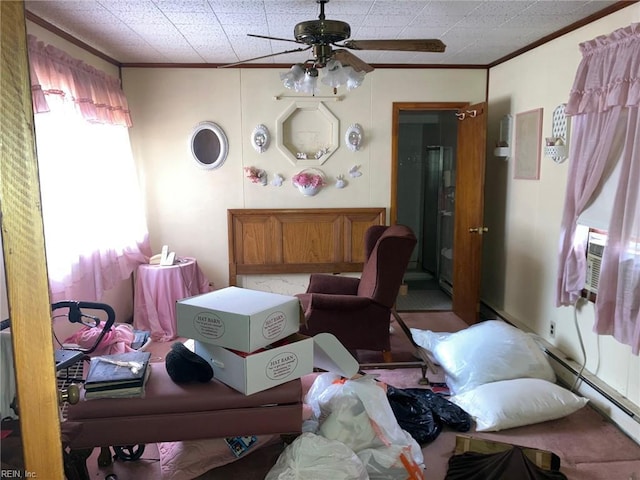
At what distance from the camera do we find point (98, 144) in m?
3.36

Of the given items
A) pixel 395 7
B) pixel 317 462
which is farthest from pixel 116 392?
pixel 395 7

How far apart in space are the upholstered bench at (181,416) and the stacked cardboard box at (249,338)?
0.07 meters

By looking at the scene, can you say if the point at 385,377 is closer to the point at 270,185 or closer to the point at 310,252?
the point at 310,252

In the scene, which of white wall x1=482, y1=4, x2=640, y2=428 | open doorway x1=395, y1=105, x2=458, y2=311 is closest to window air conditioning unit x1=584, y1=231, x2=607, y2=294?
white wall x1=482, y1=4, x2=640, y2=428

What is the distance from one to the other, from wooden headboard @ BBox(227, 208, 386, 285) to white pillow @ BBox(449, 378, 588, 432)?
200 cm

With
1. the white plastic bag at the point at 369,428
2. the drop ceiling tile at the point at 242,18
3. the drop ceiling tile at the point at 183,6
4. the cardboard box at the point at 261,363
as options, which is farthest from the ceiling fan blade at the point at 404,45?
the white plastic bag at the point at 369,428

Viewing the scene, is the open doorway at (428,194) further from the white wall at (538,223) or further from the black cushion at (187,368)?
the black cushion at (187,368)

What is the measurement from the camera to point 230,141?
429cm

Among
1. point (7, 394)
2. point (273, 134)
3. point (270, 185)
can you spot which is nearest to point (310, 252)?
point (270, 185)

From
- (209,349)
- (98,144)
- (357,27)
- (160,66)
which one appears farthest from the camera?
(160,66)

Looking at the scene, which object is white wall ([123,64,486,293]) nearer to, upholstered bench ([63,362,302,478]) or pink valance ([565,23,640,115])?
pink valance ([565,23,640,115])

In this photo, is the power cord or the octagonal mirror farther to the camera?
the octagonal mirror

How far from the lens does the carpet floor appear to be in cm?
216

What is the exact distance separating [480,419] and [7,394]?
2.32 meters
